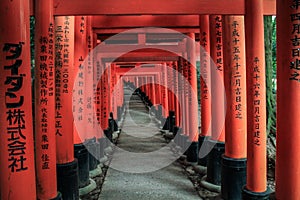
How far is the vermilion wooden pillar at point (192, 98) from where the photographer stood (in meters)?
7.27

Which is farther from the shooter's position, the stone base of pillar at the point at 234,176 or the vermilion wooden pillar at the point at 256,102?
the stone base of pillar at the point at 234,176

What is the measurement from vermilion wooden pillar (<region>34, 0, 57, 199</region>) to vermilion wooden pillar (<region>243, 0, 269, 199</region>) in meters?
2.13

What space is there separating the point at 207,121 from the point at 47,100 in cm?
368

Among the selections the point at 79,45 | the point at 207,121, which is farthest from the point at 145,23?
the point at 207,121

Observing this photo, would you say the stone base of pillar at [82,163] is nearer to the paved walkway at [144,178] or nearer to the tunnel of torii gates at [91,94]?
the tunnel of torii gates at [91,94]

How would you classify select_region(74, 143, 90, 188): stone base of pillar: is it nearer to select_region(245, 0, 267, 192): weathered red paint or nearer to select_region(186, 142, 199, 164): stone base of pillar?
select_region(186, 142, 199, 164): stone base of pillar

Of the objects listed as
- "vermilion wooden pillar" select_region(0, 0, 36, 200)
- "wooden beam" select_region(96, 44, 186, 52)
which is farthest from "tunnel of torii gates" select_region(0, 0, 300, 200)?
"wooden beam" select_region(96, 44, 186, 52)

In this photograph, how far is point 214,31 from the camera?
5.17 meters

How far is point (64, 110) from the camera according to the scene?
4.13 m

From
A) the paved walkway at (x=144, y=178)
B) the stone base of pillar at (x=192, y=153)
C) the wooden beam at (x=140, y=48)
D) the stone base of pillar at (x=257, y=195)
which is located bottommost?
the paved walkway at (x=144, y=178)

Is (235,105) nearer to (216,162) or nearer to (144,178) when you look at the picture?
(216,162)

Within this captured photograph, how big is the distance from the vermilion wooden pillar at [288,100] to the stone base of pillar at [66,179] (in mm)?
2663

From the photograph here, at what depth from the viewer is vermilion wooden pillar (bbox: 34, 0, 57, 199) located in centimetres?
339

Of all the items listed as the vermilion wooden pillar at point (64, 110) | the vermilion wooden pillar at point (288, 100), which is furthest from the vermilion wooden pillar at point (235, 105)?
the vermilion wooden pillar at point (64, 110)
